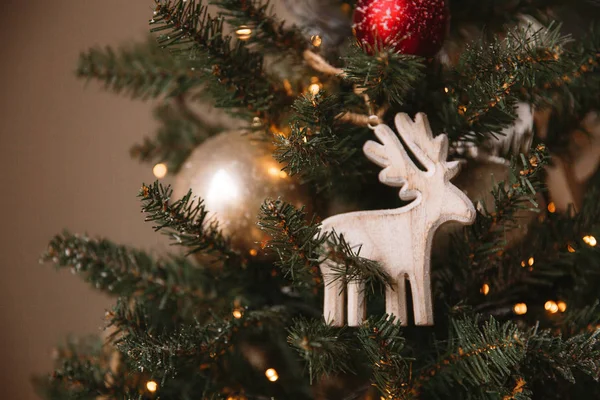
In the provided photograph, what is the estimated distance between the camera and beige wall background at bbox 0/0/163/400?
1.01m

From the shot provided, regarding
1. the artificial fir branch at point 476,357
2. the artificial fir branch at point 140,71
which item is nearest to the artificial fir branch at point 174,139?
the artificial fir branch at point 140,71

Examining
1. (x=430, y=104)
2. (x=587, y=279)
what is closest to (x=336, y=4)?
(x=430, y=104)

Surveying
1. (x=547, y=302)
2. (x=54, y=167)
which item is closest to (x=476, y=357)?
(x=547, y=302)

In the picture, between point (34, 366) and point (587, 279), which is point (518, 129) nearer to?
point (587, 279)

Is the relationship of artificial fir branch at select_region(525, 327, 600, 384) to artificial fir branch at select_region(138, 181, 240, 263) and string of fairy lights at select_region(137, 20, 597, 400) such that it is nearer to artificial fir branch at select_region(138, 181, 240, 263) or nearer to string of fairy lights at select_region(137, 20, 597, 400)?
string of fairy lights at select_region(137, 20, 597, 400)

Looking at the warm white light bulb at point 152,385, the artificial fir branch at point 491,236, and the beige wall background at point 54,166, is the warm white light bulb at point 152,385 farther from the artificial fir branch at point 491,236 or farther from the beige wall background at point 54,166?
the beige wall background at point 54,166

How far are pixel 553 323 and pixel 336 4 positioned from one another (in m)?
0.41

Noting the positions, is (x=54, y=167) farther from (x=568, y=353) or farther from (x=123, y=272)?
(x=568, y=353)

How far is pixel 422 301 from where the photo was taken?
1.52 feet

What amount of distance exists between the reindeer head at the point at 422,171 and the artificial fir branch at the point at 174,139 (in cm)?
34

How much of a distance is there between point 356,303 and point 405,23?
0.24m

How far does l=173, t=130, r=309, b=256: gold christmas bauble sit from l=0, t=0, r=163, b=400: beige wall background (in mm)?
487

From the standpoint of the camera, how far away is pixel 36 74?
1029 mm

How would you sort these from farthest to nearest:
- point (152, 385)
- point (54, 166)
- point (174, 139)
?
point (54, 166)
point (174, 139)
point (152, 385)
